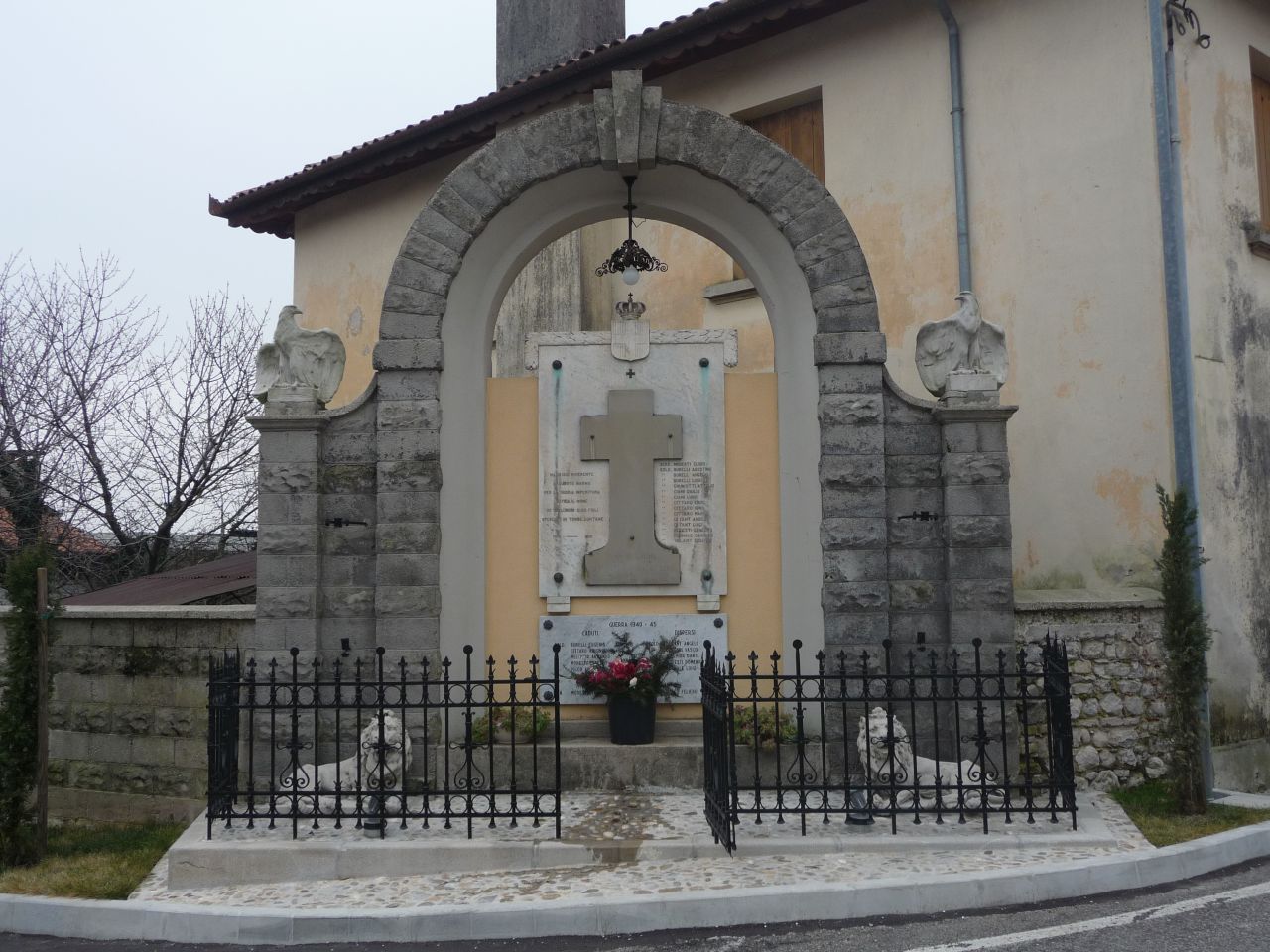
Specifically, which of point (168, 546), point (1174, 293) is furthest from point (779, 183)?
point (168, 546)

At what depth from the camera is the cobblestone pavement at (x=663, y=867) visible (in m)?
5.91

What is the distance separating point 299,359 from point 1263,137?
9044 millimetres

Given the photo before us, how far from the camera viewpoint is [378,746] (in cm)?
688

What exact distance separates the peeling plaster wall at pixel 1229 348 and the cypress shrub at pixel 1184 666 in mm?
1933

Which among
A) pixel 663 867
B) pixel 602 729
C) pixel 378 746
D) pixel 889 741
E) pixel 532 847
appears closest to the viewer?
pixel 663 867

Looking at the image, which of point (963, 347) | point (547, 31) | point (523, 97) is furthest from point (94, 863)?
point (547, 31)

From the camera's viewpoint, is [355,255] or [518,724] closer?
[518,724]

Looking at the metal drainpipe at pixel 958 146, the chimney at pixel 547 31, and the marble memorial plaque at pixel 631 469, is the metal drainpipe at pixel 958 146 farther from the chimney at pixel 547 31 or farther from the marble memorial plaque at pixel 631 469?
the chimney at pixel 547 31

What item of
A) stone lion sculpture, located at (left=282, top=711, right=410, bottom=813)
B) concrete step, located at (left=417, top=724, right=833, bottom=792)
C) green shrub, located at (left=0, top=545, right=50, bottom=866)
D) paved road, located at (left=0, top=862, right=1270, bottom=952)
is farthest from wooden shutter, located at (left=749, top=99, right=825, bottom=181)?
green shrub, located at (left=0, top=545, right=50, bottom=866)

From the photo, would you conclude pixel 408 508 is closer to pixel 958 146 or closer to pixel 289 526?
pixel 289 526

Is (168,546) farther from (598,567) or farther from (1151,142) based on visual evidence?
(1151,142)

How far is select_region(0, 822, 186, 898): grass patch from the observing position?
21.3ft

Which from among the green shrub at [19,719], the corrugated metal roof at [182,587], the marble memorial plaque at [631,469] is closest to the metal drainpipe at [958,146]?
the marble memorial plaque at [631,469]

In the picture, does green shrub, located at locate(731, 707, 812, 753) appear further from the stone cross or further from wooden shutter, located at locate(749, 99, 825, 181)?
wooden shutter, located at locate(749, 99, 825, 181)
